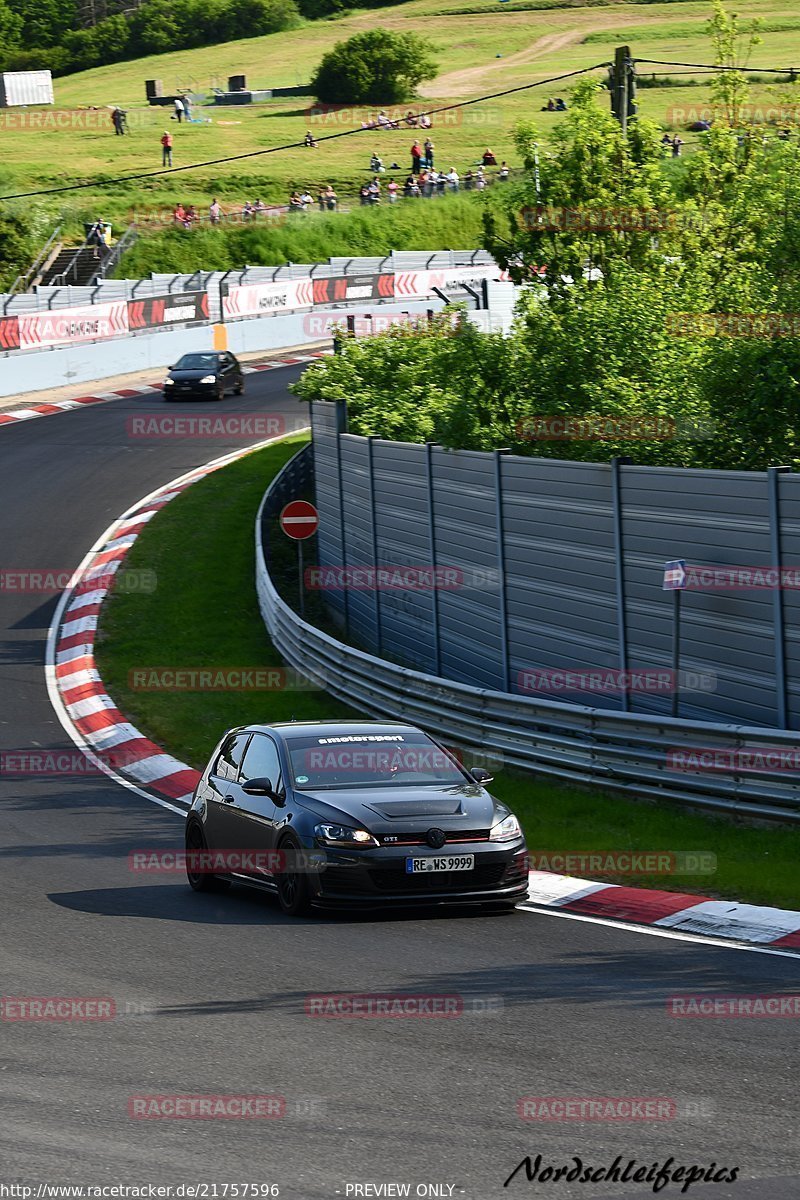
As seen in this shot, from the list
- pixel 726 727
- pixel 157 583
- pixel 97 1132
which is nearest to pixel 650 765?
pixel 726 727

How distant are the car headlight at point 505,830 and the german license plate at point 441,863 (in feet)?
0.78

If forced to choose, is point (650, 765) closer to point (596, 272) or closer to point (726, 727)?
point (726, 727)

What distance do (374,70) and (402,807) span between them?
115m

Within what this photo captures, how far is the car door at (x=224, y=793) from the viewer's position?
42.8 ft

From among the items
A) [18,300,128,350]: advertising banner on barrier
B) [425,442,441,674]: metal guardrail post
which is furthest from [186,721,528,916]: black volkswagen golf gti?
[18,300,128,350]: advertising banner on barrier

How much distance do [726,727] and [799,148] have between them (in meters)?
10.5

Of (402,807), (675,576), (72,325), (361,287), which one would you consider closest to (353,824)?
(402,807)

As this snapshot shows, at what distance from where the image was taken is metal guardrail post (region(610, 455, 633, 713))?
16281 millimetres

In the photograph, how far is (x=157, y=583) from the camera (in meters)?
28.1

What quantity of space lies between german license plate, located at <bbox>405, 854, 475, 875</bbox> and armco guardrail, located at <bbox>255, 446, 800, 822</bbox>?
3.09 meters

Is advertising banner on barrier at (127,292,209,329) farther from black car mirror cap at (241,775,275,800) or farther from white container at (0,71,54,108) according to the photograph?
white container at (0,71,54,108)

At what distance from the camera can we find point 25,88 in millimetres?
134375

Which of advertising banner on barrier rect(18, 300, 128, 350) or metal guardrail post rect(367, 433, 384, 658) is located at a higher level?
advertising banner on barrier rect(18, 300, 128, 350)

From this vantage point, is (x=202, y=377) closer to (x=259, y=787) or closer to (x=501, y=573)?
(x=501, y=573)
